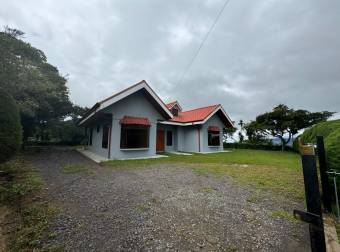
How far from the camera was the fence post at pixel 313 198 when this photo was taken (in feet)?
4.81

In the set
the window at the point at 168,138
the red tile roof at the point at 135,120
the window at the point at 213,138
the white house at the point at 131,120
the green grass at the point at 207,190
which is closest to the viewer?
the green grass at the point at 207,190

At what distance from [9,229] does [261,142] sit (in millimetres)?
26077

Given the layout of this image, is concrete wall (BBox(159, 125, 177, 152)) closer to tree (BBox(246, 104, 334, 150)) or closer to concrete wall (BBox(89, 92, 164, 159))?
concrete wall (BBox(89, 92, 164, 159))

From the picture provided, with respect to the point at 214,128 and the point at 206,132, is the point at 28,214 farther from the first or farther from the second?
the point at 214,128

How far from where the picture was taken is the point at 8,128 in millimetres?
4828

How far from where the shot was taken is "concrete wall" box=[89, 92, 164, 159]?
387 inches

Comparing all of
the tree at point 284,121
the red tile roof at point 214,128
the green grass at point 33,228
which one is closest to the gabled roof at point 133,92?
the red tile roof at point 214,128

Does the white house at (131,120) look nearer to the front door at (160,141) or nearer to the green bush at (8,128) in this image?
the front door at (160,141)

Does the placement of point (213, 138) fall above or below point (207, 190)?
above

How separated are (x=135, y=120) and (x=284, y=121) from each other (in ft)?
63.0

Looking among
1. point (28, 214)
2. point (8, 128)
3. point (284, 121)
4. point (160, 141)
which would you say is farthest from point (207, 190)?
point (284, 121)

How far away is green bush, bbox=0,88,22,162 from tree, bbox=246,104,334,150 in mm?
23230

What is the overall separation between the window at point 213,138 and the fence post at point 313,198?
14.0 metres

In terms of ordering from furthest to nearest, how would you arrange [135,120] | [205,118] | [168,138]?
[168,138]
[205,118]
[135,120]
